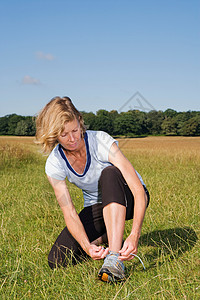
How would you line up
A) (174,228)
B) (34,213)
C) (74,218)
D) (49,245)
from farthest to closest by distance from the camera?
(34,213) → (174,228) → (49,245) → (74,218)

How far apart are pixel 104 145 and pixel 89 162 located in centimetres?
21

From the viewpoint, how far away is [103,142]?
8.39 ft

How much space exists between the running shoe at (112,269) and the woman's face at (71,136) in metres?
0.93

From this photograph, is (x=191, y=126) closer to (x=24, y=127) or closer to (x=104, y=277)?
(x=24, y=127)

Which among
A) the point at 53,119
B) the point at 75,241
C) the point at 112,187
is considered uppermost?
the point at 53,119

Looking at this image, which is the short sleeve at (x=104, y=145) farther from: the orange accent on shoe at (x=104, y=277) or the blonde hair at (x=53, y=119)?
the orange accent on shoe at (x=104, y=277)

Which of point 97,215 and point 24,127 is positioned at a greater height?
point 97,215

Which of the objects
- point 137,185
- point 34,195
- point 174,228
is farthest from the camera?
point 34,195

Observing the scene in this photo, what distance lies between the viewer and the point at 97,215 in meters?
2.81

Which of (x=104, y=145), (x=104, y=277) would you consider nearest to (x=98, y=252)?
(x=104, y=277)

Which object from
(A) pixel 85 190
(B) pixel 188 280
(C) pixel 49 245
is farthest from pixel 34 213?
(B) pixel 188 280

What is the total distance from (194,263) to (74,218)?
3.45 ft

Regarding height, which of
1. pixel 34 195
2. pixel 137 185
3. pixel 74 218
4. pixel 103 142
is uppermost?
pixel 103 142

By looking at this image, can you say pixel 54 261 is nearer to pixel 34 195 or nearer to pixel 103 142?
pixel 103 142
